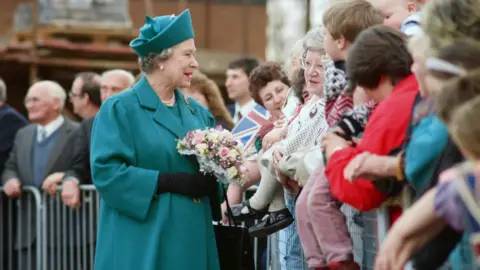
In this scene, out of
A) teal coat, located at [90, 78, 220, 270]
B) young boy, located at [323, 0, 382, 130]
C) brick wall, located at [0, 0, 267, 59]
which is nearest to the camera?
young boy, located at [323, 0, 382, 130]

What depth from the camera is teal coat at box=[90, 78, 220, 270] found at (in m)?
5.80

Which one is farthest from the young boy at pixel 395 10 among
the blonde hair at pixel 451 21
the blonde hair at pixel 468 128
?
the blonde hair at pixel 468 128

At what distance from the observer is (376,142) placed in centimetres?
422

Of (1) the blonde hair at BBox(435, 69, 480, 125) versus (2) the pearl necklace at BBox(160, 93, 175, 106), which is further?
(2) the pearl necklace at BBox(160, 93, 175, 106)

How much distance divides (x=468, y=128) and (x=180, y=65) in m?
2.97

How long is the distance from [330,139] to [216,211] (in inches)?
76.8

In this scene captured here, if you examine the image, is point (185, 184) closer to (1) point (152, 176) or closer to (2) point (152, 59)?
(1) point (152, 176)

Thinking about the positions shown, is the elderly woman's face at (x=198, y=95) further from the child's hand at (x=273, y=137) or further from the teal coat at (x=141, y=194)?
the teal coat at (x=141, y=194)

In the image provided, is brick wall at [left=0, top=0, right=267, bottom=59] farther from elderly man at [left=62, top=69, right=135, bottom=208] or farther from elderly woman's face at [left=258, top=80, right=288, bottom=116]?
elderly woman's face at [left=258, top=80, right=288, bottom=116]

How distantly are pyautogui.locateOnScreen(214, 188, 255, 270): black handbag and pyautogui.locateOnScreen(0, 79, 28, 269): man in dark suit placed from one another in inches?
156

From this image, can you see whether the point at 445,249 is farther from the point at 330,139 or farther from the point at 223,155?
the point at 223,155

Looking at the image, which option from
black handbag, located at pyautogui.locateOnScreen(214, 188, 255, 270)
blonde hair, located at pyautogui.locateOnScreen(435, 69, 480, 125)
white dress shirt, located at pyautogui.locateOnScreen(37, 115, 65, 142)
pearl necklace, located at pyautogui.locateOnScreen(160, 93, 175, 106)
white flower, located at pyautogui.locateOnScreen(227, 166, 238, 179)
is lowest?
black handbag, located at pyautogui.locateOnScreen(214, 188, 255, 270)

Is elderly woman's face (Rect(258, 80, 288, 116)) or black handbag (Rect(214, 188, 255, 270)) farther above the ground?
elderly woman's face (Rect(258, 80, 288, 116))

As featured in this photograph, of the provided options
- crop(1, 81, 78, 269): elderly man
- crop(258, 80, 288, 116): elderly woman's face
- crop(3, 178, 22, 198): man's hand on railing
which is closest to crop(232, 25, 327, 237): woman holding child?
crop(258, 80, 288, 116): elderly woman's face
